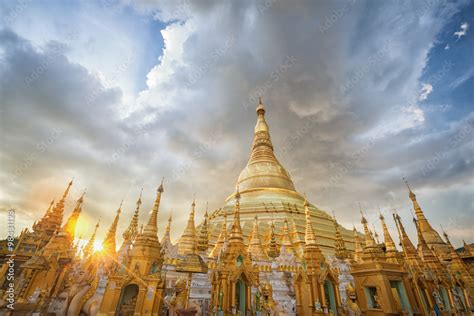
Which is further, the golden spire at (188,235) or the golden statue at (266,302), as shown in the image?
the golden spire at (188,235)

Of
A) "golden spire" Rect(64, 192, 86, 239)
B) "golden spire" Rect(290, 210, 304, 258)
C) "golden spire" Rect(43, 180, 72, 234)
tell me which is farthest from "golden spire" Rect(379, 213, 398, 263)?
"golden spire" Rect(43, 180, 72, 234)

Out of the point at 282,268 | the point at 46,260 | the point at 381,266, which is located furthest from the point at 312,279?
the point at 46,260

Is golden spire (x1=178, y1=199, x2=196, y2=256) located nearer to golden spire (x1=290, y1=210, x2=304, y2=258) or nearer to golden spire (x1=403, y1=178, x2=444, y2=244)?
golden spire (x1=290, y1=210, x2=304, y2=258)

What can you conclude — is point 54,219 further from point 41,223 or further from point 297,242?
point 297,242

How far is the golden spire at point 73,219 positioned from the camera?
1620cm

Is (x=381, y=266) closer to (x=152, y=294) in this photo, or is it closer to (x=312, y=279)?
(x=312, y=279)

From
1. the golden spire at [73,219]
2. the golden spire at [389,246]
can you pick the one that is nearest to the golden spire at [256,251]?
the golden spire at [389,246]

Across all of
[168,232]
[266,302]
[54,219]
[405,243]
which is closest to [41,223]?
[54,219]

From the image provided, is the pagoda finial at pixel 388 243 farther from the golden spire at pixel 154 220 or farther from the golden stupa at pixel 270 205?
the golden spire at pixel 154 220

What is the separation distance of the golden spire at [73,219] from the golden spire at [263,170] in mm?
24009

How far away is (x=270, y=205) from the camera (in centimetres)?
3023

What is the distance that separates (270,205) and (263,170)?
984 cm

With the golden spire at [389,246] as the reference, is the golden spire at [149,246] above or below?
below

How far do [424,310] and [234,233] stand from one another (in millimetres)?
12192
